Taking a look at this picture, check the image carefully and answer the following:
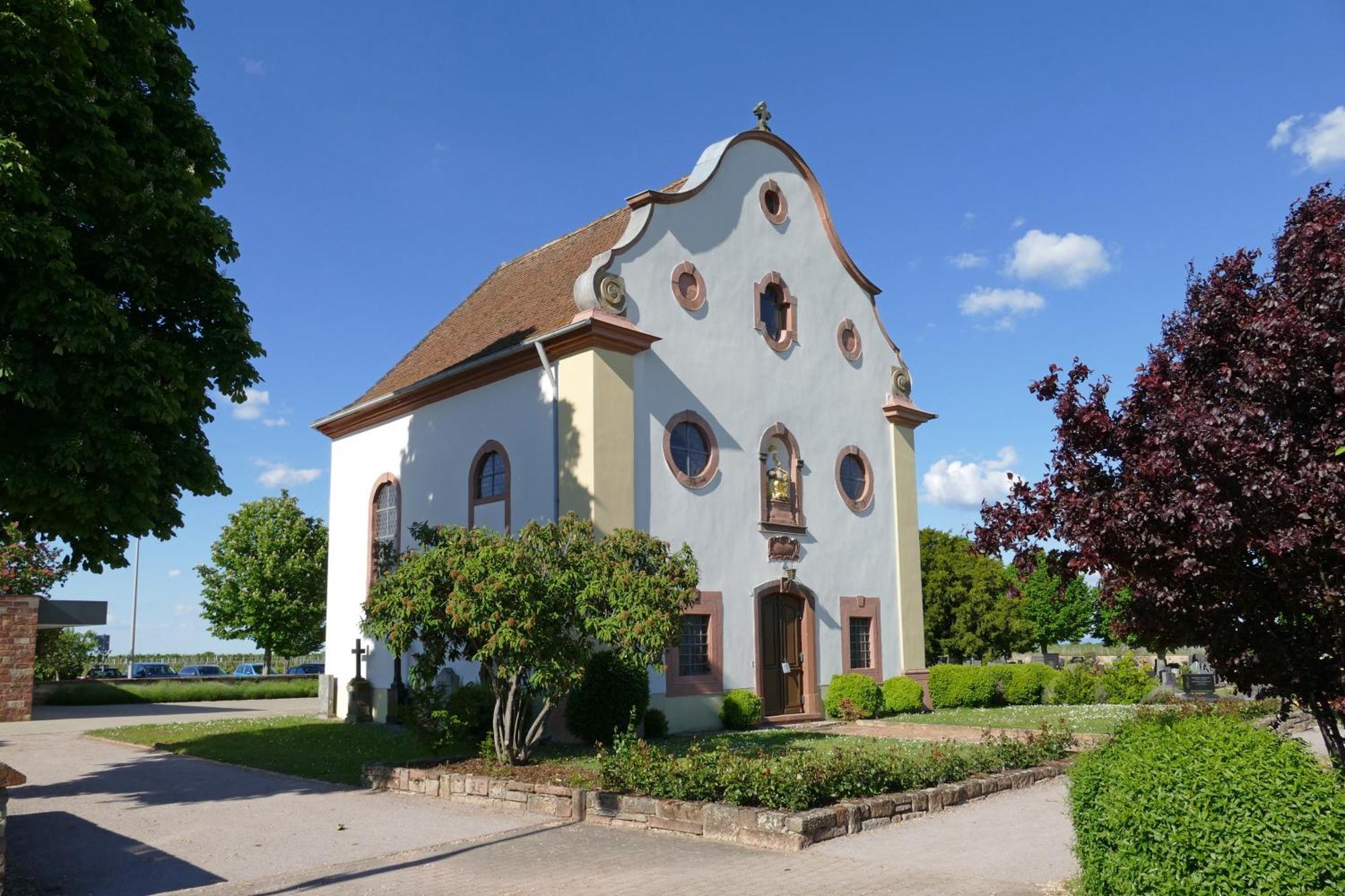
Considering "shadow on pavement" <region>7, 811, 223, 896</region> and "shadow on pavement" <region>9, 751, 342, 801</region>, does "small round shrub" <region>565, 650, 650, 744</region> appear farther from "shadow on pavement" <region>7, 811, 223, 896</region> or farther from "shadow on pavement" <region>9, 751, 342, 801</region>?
"shadow on pavement" <region>7, 811, 223, 896</region>

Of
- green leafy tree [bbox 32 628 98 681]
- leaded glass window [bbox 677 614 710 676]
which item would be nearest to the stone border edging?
leaded glass window [bbox 677 614 710 676]

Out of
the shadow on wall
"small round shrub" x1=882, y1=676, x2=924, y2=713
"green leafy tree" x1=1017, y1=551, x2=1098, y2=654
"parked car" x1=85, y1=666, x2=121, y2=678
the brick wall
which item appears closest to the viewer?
the shadow on wall

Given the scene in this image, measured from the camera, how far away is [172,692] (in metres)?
36.5

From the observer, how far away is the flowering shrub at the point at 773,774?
9828 mm

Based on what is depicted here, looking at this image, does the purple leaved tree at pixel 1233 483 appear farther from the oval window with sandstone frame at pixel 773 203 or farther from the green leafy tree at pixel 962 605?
the green leafy tree at pixel 962 605

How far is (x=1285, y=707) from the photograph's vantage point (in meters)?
7.43

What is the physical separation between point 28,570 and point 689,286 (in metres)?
28.0

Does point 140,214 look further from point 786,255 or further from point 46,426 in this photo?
point 786,255

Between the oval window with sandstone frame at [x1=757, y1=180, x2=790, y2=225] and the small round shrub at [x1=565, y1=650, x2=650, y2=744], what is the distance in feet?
33.7

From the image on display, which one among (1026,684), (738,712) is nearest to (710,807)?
(738,712)

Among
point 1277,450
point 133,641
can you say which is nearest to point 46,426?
point 1277,450

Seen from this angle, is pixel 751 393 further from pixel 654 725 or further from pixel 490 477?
pixel 654 725

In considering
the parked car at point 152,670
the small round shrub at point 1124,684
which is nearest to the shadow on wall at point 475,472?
the small round shrub at point 1124,684

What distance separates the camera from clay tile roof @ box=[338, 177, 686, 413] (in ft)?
64.8
